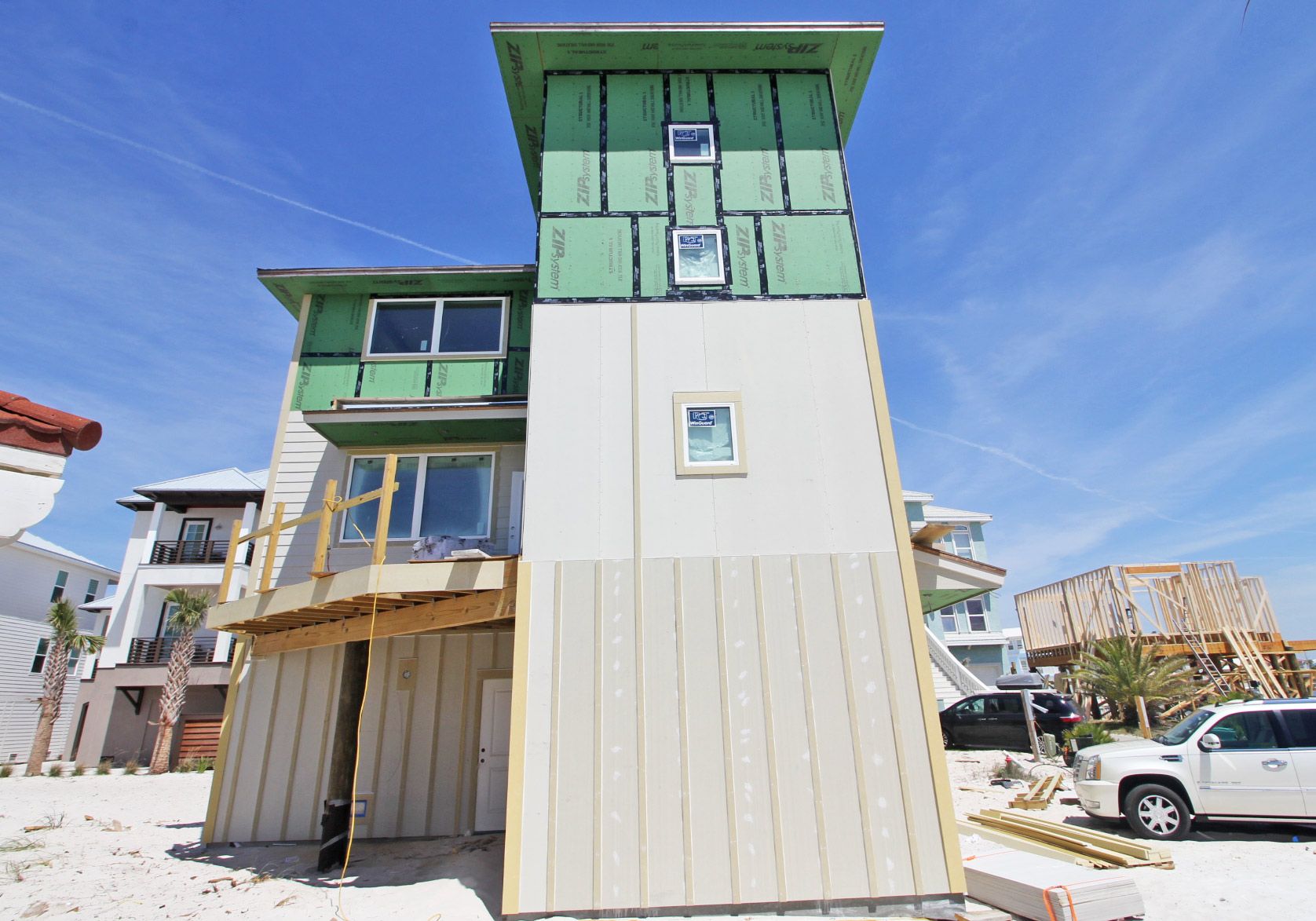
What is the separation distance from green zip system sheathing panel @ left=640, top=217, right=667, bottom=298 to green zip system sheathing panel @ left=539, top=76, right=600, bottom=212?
85 centimetres

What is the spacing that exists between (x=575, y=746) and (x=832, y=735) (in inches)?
110

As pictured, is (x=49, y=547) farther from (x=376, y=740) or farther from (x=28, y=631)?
(x=376, y=740)

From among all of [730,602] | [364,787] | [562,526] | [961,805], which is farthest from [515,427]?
[961,805]

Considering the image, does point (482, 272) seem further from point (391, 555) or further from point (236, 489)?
point (236, 489)

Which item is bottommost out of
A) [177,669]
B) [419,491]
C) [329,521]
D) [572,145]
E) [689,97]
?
[177,669]

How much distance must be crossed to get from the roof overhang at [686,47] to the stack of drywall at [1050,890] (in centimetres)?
1141

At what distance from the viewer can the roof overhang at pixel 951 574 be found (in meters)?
9.34

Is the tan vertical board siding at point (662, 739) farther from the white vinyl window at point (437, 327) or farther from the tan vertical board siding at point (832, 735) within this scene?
the white vinyl window at point (437, 327)

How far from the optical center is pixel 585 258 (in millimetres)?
9539

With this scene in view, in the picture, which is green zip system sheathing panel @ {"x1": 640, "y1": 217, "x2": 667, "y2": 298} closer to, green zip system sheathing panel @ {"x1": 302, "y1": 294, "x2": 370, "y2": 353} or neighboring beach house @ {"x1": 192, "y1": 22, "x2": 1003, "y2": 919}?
neighboring beach house @ {"x1": 192, "y1": 22, "x2": 1003, "y2": 919}

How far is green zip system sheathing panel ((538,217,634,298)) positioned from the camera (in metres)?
9.34

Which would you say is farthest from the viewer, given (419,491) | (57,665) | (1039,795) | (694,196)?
(57,665)

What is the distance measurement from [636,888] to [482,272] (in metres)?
9.94

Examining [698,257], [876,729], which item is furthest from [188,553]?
[876,729]
